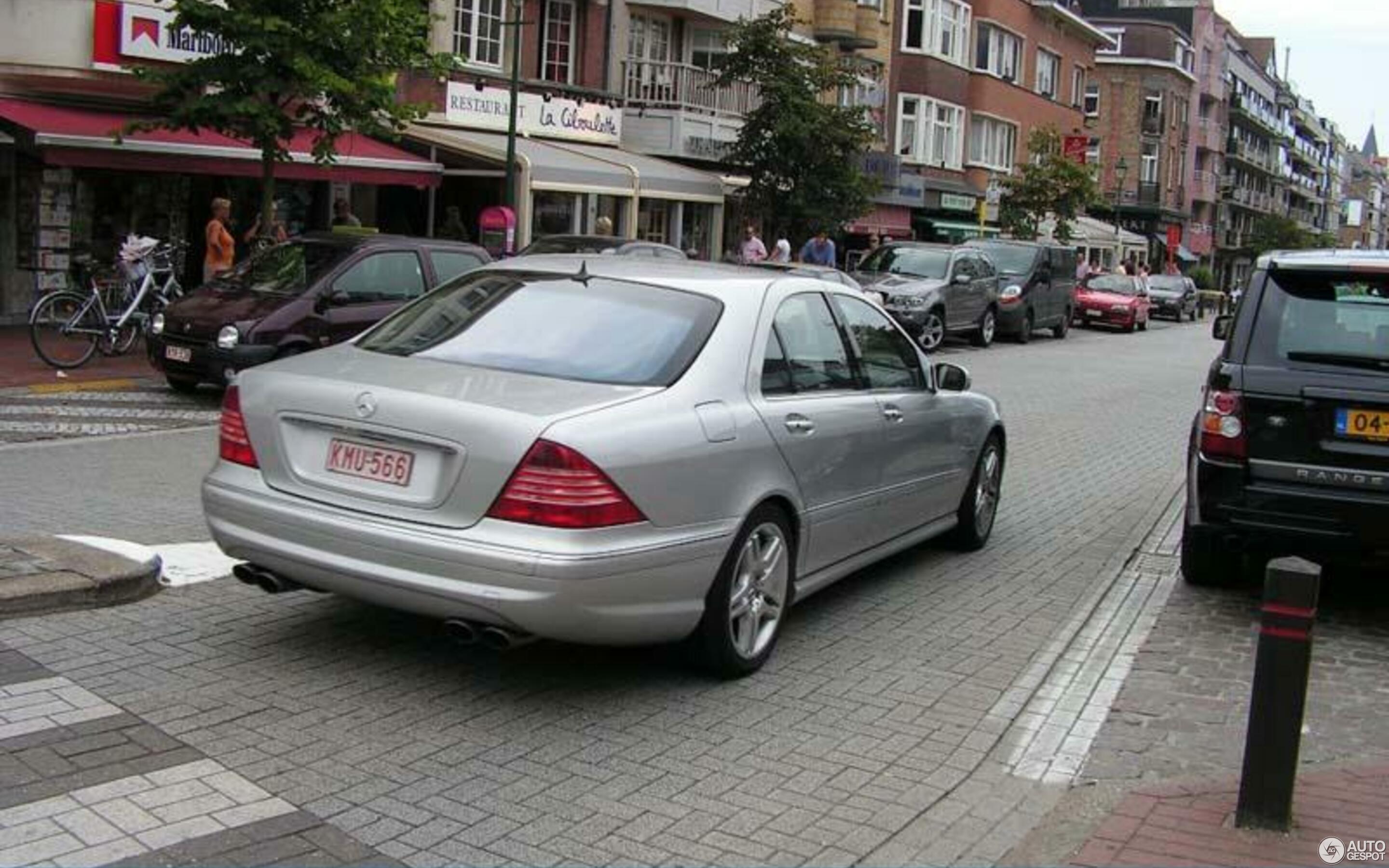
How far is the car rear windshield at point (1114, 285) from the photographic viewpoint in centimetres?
3666

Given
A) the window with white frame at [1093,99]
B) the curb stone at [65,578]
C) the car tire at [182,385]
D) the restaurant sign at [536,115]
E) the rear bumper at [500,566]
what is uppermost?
the window with white frame at [1093,99]

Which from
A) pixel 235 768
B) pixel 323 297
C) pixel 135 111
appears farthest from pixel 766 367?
pixel 135 111

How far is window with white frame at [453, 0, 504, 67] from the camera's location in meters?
24.9

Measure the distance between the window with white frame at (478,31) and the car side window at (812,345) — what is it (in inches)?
754

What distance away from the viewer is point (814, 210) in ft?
90.7

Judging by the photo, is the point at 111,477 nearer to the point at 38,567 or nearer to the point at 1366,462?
the point at 38,567

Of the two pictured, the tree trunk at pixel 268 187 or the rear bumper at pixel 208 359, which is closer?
the rear bumper at pixel 208 359

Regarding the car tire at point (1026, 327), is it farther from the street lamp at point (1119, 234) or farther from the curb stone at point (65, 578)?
the street lamp at point (1119, 234)

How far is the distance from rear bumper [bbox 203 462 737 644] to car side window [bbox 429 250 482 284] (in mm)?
8740

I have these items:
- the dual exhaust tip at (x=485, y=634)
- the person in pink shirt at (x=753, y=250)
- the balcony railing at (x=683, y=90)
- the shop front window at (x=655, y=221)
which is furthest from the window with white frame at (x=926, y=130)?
the dual exhaust tip at (x=485, y=634)

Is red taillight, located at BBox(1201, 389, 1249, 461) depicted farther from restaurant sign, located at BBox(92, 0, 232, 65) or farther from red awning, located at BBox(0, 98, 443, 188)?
restaurant sign, located at BBox(92, 0, 232, 65)

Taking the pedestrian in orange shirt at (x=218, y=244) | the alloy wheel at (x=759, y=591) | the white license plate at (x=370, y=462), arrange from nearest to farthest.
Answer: the white license plate at (x=370, y=462) → the alloy wheel at (x=759, y=591) → the pedestrian in orange shirt at (x=218, y=244)

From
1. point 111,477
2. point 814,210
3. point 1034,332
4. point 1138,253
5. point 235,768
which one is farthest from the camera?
point 1138,253

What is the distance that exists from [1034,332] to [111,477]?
25.3 meters
